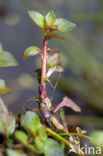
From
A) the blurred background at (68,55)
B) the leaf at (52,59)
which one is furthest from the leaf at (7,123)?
the blurred background at (68,55)

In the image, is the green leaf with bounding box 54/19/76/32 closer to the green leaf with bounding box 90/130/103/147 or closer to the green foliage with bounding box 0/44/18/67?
the green foliage with bounding box 0/44/18/67

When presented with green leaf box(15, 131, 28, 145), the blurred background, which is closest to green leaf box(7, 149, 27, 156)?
green leaf box(15, 131, 28, 145)

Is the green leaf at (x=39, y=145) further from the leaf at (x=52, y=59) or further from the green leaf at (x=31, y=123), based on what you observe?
the leaf at (x=52, y=59)

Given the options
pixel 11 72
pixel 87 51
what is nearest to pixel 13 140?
pixel 11 72

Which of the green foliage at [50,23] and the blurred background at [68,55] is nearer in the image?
the green foliage at [50,23]

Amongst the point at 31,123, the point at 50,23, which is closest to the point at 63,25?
the point at 50,23

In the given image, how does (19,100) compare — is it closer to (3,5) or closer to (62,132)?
(62,132)

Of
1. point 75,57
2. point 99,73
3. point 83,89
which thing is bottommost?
point 83,89
